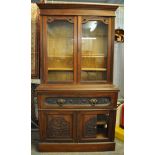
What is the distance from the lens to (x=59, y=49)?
2260 millimetres

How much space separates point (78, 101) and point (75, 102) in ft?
0.12

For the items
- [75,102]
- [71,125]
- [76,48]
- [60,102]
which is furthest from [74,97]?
[76,48]

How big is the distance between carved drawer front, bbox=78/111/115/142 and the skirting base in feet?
0.21

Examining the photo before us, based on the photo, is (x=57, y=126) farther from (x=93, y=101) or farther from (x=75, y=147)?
(x=93, y=101)

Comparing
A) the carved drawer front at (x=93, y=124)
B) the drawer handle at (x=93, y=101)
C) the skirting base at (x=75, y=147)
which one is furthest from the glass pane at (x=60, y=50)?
the skirting base at (x=75, y=147)

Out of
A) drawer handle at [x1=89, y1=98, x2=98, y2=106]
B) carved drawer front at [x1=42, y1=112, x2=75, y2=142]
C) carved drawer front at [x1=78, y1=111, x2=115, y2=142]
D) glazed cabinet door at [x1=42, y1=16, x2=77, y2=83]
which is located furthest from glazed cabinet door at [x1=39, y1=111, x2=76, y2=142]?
glazed cabinet door at [x1=42, y1=16, x2=77, y2=83]

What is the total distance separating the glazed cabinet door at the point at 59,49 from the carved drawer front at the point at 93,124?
45 cm

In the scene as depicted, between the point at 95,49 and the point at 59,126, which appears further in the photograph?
the point at 95,49

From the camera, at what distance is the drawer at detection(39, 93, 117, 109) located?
6.95ft

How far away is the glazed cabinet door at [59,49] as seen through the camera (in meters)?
2.12
